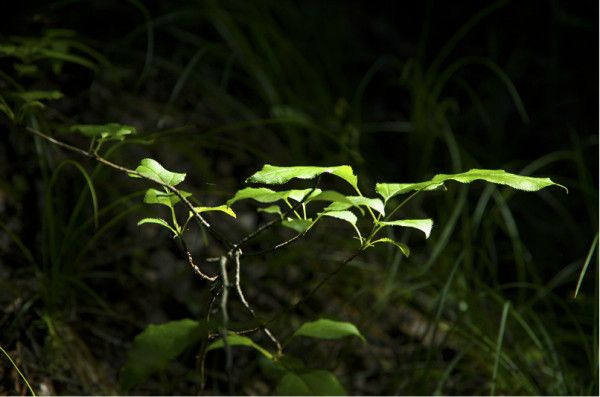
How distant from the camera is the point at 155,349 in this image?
729 mm

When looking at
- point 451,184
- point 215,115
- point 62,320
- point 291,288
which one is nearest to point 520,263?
point 451,184

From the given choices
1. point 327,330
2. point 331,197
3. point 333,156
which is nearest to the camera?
point 331,197

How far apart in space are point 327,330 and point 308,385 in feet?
0.32

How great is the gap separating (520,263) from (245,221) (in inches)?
25.8

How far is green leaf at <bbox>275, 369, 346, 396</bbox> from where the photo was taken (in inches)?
28.0

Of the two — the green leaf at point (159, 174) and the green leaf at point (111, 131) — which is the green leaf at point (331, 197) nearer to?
the green leaf at point (159, 174)

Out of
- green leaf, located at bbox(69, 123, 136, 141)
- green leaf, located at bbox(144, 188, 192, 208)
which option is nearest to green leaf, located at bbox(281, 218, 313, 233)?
green leaf, located at bbox(144, 188, 192, 208)

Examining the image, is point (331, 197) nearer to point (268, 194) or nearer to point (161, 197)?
point (268, 194)

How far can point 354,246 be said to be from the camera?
1532mm

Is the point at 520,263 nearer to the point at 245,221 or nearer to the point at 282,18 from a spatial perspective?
the point at 245,221

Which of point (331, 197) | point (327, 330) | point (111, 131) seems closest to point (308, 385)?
point (327, 330)

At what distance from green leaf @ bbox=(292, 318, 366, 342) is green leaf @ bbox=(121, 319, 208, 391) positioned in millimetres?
133

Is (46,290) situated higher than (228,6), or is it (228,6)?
(228,6)

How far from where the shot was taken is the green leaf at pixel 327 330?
787mm
